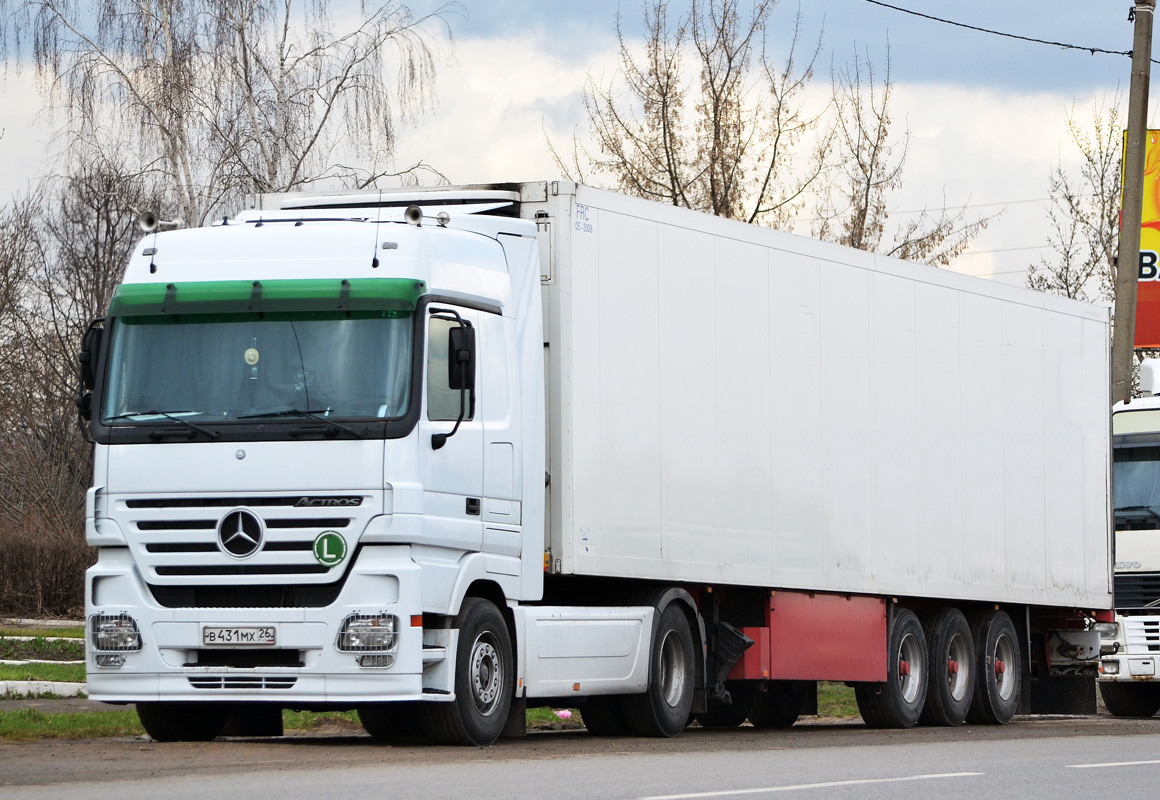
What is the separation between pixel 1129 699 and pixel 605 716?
1029 cm

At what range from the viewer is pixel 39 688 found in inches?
679

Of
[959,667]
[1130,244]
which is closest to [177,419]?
[959,667]

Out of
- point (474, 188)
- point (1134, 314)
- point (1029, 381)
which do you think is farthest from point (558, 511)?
point (1134, 314)

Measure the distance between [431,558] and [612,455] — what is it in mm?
2144

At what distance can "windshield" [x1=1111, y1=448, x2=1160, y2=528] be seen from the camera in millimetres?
21578

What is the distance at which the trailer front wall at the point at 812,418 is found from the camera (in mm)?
13750

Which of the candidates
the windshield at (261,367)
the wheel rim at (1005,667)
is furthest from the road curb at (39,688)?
the wheel rim at (1005,667)

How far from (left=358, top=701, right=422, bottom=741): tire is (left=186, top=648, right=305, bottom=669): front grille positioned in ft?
2.64

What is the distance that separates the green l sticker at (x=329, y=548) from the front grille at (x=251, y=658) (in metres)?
0.60

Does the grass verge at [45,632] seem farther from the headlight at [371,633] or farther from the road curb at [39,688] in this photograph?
the headlight at [371,633]

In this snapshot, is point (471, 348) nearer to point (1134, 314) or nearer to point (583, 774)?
point (583, 774)

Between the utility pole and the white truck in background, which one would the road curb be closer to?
the white truck in background

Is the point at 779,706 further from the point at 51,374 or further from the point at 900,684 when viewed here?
the point at 51,374

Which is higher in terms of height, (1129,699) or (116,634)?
(116,634)
